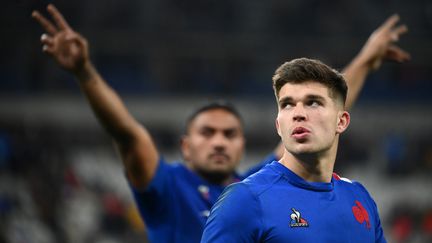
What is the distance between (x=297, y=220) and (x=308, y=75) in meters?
0.57

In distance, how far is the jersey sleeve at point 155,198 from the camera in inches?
172

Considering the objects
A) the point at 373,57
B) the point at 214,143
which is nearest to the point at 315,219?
the point at 214,143

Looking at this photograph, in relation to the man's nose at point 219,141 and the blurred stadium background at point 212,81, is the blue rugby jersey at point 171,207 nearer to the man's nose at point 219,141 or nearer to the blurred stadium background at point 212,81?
the man's nose at point 219,141

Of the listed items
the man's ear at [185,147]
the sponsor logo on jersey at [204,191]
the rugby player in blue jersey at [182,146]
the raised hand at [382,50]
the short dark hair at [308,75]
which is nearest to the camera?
the short dark hair at [308,75]

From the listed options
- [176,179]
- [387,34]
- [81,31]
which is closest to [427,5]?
[81,31]

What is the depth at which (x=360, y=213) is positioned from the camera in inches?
120

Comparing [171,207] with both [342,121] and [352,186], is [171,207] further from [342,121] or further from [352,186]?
[342,121]

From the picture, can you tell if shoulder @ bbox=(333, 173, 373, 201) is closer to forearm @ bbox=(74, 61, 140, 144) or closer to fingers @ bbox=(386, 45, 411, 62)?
forearm @ bbox=(74, 61, 140, 144)

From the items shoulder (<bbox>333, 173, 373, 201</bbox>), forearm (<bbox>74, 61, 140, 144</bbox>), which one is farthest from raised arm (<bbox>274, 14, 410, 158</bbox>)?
shoulder (<bbox>333, 173, 373, 201</bbox>)

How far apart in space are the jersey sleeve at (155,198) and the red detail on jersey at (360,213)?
1578mm

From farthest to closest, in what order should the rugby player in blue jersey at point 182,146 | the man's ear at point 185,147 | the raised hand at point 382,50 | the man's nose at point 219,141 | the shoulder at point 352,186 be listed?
the raised hand at point 382,50
the man's ear at point 185,147
the man's nose at point 219,141
the rugby player in blue jersey at point 182,146
the shoulder at point 352,186

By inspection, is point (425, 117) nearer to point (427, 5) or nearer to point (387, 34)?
point (427, 5)

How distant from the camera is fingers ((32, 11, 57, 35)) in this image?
393cm

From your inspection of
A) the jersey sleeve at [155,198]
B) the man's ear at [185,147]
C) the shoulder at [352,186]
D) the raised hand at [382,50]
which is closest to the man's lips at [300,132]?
the shoulder at [352,186]
